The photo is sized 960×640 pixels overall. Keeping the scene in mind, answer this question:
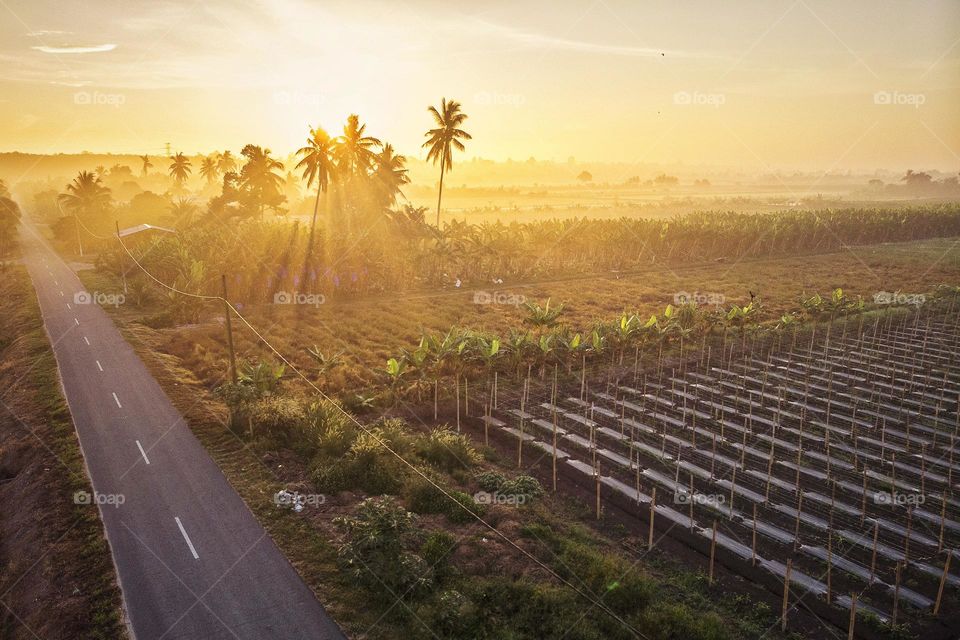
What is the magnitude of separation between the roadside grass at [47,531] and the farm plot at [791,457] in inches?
522

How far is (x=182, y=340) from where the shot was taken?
1437 inches

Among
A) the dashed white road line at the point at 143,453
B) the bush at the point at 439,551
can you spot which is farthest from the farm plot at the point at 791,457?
the dashed white road line at the point at 143,453

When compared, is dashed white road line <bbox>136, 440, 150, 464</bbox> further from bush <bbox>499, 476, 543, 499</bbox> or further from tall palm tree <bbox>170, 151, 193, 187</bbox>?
tall palm tree <bbox>170, 151, 193, 187</bbox>

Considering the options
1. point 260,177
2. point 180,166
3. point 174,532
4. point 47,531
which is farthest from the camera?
point 180,166

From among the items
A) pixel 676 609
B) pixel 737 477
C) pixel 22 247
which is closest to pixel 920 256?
pixel 737 477

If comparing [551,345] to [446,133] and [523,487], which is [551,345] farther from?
[446,133]

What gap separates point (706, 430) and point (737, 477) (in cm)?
388

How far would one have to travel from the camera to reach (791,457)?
70.9ft

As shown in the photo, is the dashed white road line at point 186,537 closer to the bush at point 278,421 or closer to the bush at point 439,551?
the bush at point 278,421

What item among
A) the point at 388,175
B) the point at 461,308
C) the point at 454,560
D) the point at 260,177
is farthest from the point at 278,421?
the point at 260,177

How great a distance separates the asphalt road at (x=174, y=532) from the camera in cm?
1436

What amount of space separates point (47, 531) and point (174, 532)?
3.70m

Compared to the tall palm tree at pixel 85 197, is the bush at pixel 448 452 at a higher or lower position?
lower

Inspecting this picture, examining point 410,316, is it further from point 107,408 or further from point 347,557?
point 347,557
